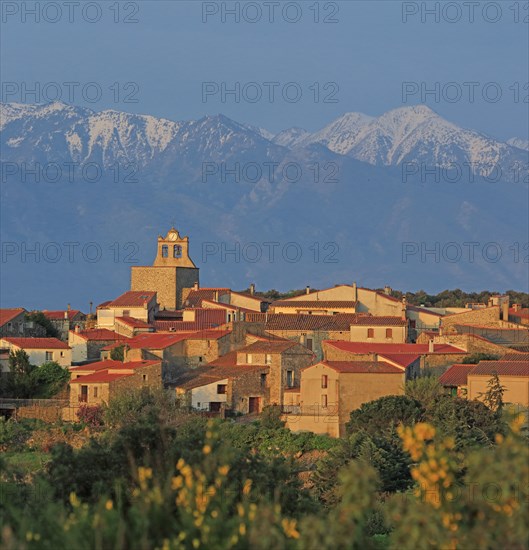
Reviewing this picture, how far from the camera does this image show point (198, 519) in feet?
46.3

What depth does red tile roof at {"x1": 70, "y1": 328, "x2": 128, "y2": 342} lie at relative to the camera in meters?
57.7

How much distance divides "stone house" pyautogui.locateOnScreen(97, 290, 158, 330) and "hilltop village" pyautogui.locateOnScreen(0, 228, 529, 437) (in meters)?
0.08

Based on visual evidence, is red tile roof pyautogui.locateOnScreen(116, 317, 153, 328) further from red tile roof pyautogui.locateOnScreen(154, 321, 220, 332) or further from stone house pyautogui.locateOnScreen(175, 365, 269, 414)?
stone house pyautogui.locateOnScreen(175, 365, 269, 414)

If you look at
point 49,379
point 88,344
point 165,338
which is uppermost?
point 88,344

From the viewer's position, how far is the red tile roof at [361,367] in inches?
1745

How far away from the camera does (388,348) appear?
51938mm

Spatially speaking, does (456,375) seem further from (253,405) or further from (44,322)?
(44,322)

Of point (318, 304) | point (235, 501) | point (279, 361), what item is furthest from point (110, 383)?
point (235, 501)

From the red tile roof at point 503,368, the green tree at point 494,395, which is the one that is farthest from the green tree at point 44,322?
the green tree at point 494,395

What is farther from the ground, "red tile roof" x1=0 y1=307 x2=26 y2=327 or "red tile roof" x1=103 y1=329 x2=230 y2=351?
"red tile roof" x1=0 y1=307 x2=26 y2=327

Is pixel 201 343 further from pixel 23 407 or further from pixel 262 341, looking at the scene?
pixel 23 407

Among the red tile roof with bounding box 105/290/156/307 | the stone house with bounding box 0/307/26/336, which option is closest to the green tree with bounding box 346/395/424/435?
the stone house with bounding box 0/307/26/336

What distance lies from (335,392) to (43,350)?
1368 centimetres

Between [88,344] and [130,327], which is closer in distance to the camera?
[88,344]
